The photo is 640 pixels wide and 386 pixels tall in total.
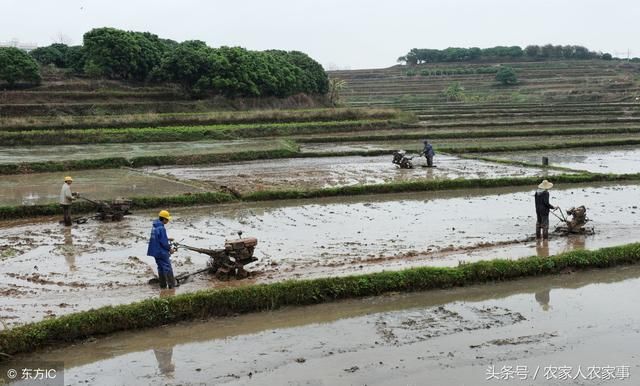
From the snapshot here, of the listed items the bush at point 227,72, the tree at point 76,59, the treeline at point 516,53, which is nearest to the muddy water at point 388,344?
the bush at point 227,72

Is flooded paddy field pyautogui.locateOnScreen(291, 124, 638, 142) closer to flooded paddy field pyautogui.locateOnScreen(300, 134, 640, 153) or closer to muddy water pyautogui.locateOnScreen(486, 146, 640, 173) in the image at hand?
flooded paddy field pyautogui.locateOnScreen(300, 134, 640, 153)

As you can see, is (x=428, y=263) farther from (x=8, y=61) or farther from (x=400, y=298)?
(x=8, y=61)

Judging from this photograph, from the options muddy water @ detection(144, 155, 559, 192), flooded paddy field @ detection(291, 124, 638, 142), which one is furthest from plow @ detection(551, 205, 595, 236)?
flooded paddy field @ detection(291, 124, 638, 142)

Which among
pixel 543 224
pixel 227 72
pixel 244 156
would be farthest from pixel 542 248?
pixel 227 72

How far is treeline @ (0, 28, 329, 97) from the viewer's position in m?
39.3

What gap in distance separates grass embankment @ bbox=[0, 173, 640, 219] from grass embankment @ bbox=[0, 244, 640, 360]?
723 centimetres

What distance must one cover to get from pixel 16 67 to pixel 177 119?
12170 millimetres

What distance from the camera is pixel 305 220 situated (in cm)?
1306

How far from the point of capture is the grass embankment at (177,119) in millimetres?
28266

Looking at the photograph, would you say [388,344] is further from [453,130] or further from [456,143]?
[453,130]

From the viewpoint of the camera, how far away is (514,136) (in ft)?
96.6

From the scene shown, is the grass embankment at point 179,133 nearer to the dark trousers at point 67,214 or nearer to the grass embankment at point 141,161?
the grass embankment at point 141,161

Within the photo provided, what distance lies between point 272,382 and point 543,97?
182ft

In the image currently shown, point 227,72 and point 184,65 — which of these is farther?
point 227,72
